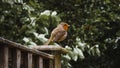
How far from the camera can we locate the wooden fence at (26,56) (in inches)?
124

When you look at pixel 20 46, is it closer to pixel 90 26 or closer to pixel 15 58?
pixel 15 58

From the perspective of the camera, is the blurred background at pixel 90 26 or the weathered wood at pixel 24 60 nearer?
the weathered wood at pixel 24 60

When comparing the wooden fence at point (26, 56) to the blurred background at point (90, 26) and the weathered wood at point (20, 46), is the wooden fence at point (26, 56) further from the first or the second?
the blurred background at point (90, 26)

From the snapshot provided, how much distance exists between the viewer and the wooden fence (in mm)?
3160

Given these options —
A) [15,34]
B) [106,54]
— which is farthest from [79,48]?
[106,54]

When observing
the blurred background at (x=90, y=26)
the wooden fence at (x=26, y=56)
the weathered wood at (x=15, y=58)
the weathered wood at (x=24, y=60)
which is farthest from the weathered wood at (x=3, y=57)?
the blurred background at (x=90, y=26)

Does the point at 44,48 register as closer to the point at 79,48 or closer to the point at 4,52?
the point at 4,52

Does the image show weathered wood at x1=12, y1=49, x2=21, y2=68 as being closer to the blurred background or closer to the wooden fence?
the wooden fence

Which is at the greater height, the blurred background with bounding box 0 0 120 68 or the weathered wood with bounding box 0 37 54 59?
the weathered wood with bounding box 0 37 54 59

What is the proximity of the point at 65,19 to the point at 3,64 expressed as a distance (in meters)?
5.87

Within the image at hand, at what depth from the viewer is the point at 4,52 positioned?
10.3ft

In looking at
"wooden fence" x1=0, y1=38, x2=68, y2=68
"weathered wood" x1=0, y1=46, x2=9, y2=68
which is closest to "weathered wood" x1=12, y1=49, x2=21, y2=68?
"wooden fence" x1=0, y1=38, x2=68, y2=68

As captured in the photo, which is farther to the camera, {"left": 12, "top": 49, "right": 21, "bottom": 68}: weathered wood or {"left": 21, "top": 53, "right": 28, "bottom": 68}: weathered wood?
{"left": 21, "top": 53, "right": 28, "bottom": 68}: weathered wood

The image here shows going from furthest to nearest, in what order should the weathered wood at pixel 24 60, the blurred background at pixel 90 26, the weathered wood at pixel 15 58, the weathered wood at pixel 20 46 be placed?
the blurred background at pixel 90 26 < the weathered wood at pixel 24 60 < the weathered wood at pixel 15 58 < the weathered wood at pixel 20 46
